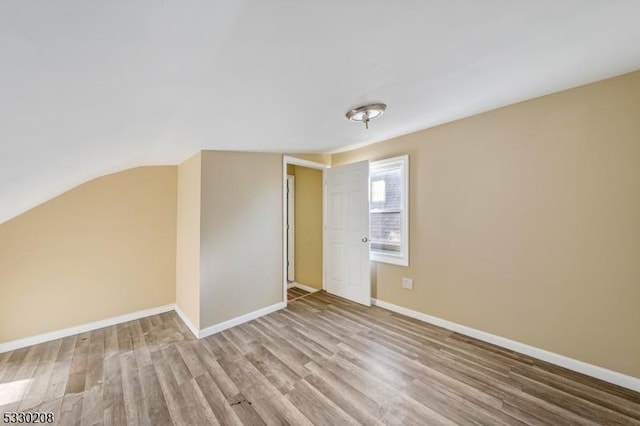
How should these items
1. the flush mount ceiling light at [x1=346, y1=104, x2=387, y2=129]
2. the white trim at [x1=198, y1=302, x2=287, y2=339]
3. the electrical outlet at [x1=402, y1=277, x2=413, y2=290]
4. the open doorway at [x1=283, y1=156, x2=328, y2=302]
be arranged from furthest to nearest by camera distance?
1. the open doorway at [x1=283, y1=156, x2=328, y2=302]
2. the electrical outlet at [x1=402, y1=277, x2=413, y2=290]
3. the white trim at [x1=198, y1=302, x2=287, y2=339]
4. the flush mount ceiling light at [x1=346, y1=104, x2=387, y2=129]

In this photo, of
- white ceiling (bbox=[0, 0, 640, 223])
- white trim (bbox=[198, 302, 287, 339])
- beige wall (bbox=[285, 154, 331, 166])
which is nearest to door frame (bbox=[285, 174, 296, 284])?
beige wall (bbox=[285, 154, 331, 166])

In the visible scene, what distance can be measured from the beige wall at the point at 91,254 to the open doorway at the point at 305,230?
1.94 m

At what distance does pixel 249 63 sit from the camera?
4.11 feet

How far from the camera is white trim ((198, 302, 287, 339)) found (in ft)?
8.76

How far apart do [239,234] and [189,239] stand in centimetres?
64

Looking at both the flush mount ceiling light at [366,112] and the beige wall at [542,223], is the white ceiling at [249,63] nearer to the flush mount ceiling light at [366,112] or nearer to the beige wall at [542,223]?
the flush mount ceiling light at [366,112]

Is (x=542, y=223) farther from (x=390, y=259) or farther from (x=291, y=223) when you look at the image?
(x=291, y=223)

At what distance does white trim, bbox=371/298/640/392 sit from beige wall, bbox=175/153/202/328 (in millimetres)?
2673

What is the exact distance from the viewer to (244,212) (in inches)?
119

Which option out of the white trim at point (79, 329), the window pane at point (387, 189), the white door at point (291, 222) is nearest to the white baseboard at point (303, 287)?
the white door at point (291, 222)

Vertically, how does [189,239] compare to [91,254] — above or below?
above

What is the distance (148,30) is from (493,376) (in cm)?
313

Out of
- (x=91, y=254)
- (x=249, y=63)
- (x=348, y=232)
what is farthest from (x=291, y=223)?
(x=249, y=63)

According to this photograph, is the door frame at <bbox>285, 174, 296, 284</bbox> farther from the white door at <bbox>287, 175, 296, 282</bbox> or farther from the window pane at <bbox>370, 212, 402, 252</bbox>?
the window pane at <bbox>370, 212, 402, 252</bbox>
